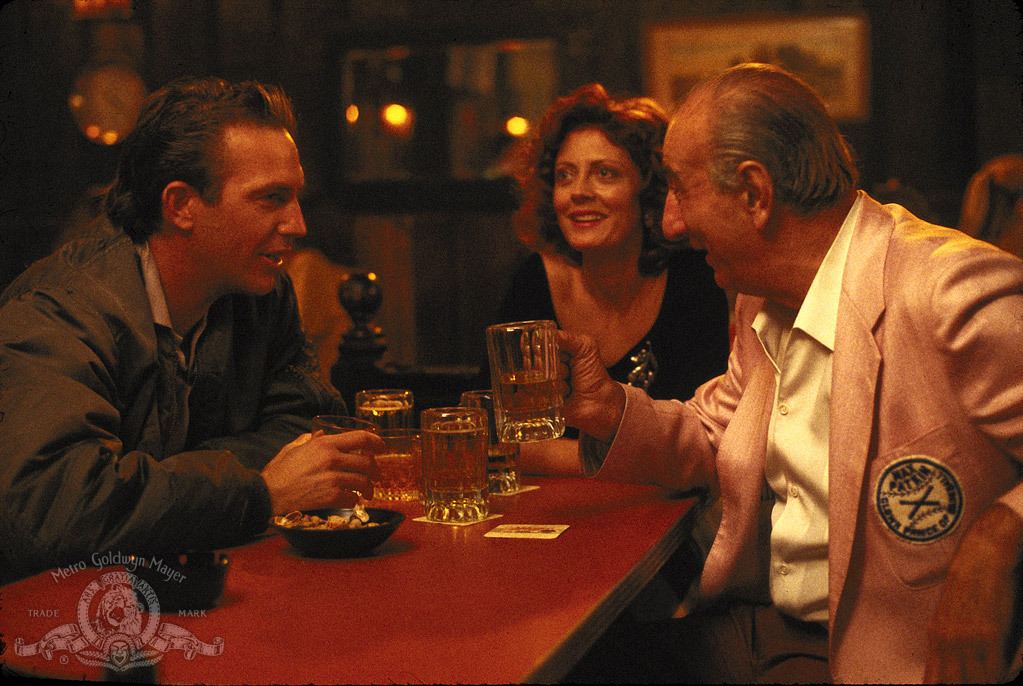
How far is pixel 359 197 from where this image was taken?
6.30m

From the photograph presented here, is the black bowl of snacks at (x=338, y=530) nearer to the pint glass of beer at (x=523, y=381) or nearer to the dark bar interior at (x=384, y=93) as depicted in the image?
the pint glass of beer at (x=523, y=381)

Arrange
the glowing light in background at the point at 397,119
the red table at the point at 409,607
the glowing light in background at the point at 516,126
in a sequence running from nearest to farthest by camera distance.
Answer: the red table at the point at 409,607 < the glowing light in background at the point at 516,126 < the glowing light in background at the point at 397,119

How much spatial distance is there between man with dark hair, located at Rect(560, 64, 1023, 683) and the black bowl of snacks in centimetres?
54

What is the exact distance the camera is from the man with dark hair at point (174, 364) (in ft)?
4.29

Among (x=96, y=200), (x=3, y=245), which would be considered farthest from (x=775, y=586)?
(x=3, y=245)

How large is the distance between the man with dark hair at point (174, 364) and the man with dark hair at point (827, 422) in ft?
2.25

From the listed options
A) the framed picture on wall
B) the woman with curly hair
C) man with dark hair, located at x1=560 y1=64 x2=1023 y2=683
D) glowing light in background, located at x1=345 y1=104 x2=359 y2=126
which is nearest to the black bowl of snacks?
man with dark hair, located at x1=560 y1=64 x2=1023 y2=683

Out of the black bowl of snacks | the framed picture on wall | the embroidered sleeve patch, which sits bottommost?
the black bowl of snacks

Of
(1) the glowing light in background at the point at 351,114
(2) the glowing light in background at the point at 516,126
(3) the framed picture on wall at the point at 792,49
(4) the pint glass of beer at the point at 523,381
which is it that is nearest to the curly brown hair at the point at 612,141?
(4) the pint glass of beer at the point at 523,381

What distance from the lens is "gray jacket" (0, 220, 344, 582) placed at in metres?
1.29

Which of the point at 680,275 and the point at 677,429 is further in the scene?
the point at 680,275

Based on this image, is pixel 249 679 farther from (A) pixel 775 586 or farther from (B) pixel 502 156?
(B) pixel 502 156

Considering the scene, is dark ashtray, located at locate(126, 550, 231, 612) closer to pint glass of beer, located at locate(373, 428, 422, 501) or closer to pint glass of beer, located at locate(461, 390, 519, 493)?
pint glass of beer, located at locate(373, 428, 422, 501)

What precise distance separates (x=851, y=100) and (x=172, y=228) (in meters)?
4.54
